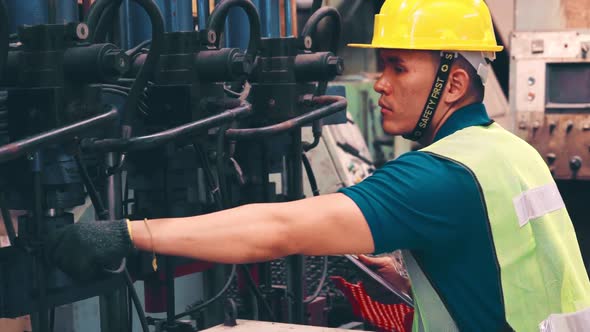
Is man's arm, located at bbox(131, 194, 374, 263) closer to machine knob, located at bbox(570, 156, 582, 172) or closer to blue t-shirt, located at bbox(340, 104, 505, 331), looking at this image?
blue t-shirt, located at bbox(340, 104, 505, 331)

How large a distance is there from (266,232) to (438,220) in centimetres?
38

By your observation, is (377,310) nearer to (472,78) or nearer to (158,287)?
(158,287)

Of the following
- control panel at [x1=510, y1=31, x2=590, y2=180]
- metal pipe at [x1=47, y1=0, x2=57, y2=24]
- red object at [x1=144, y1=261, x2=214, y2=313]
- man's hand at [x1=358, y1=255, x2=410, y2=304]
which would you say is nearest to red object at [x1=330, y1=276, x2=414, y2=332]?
man's hand at [x1=358, y1=255, x2=410, y2=304]

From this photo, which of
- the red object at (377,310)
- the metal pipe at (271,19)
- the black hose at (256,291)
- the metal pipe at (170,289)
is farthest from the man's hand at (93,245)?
the metal pipe at (271,19)

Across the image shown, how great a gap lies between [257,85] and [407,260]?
1.42 m

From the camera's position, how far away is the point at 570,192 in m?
6.27

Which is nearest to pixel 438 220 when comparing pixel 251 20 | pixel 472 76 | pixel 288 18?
pixel 472 76

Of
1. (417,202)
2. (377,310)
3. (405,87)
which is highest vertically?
(405,87)

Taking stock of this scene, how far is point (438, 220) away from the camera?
2.12 meters

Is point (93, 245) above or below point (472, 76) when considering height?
below

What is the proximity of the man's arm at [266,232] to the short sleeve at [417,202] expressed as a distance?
3cm

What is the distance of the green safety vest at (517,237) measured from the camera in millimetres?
2191

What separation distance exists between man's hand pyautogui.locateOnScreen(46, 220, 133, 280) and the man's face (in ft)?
2.46

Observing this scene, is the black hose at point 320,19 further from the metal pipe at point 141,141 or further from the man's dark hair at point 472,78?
the man's dark hair at point 472,78
